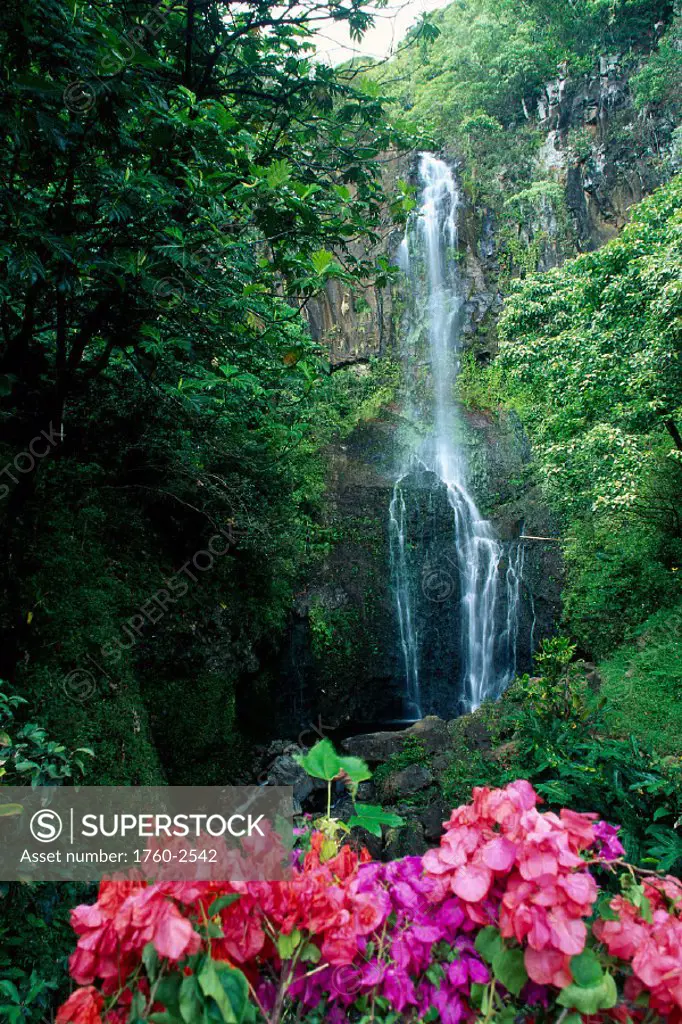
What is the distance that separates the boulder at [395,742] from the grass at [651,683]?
1965 mm

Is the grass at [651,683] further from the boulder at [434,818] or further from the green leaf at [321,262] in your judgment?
the green leaf at [321,262]

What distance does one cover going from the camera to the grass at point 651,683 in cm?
519

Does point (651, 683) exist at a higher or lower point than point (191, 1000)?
lower

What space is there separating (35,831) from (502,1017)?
229 cm

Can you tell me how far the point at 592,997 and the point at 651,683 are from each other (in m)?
6.14

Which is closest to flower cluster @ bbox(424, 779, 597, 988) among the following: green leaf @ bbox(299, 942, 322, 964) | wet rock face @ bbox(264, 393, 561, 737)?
green leaf @ bbox(299, 942, 322, 964)

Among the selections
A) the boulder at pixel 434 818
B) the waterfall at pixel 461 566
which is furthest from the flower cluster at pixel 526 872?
the waterfall at pixel 461 566

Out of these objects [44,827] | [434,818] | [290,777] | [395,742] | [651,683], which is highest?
[44,827]

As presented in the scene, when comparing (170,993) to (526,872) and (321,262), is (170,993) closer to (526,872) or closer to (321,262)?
(526,872)

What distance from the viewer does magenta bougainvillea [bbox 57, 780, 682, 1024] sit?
78cm

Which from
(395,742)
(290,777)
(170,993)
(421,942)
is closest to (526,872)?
(421,942)

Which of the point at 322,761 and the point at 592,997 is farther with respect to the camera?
the point at 322,761

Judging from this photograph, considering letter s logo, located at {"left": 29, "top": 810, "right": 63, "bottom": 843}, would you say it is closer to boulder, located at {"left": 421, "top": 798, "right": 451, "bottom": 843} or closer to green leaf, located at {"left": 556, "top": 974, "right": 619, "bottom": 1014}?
green leaf, located at {"left": 556, "top": 974, "right": 619, "bottom": 1014}

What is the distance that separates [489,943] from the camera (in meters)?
0.85
